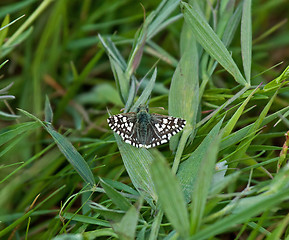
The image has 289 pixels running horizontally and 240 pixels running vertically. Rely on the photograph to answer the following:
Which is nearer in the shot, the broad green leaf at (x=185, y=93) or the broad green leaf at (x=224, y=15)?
the broad green leaf at (x=185, y=93)

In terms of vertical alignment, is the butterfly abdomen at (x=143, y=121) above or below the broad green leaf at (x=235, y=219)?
above

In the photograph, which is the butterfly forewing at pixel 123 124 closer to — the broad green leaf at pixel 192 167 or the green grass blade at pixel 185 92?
the green grass blade at pixel 185 92

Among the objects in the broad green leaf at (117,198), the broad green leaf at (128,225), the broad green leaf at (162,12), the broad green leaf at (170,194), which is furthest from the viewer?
the broad green leaf at (162,12)

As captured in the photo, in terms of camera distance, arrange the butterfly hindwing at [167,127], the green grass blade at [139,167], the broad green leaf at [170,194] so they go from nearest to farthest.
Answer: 1. the broad green leaf at [170,194]
2. the green grass blade at [139,167]
3. the butterfly hindwing at [167,127]

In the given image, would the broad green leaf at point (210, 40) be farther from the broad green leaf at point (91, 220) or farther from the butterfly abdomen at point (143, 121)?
the broad green leaf at point (91, 220)

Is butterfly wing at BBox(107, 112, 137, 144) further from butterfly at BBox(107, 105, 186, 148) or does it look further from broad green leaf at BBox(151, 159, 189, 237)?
broad green leaf at BBox(151, 159, 189, 237)

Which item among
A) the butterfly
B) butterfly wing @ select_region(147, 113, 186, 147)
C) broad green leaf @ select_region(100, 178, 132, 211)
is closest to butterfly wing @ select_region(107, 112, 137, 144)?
the butterfly

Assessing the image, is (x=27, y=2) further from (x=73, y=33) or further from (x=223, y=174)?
(x=223, y=174)

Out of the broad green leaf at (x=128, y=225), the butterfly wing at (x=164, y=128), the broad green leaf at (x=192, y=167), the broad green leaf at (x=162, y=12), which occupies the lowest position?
the broad green leaf at (x=192, y=167)

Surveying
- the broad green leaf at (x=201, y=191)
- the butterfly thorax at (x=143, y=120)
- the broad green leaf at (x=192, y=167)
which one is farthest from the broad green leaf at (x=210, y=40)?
the broad green leaf at (x=201, y=191)
